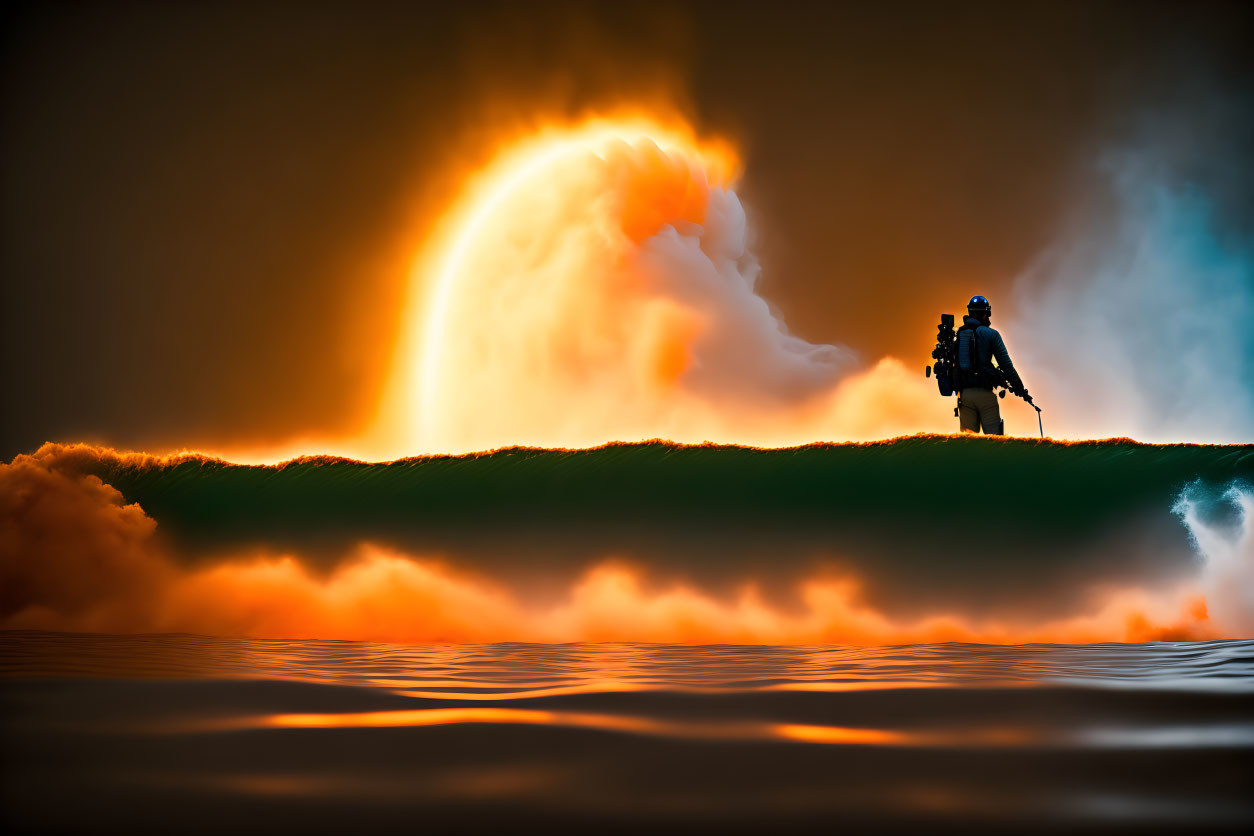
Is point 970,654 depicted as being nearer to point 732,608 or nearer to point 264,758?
point 732,608

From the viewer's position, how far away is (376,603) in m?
5.71

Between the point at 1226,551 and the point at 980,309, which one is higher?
the point at 980,309

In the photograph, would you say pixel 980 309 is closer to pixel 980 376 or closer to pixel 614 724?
pixel 980 376

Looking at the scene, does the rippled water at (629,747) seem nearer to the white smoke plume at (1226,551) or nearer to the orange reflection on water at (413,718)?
the orange reflection on water at (413,718)

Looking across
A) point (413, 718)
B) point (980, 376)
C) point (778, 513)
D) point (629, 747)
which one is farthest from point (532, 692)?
point (980, 376)

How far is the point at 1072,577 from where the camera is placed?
5496 mm

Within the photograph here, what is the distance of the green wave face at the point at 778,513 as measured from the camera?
18.3 feet

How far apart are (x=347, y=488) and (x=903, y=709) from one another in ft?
18.2

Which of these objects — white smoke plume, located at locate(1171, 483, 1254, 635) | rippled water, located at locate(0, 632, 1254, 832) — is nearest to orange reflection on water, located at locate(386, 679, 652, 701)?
rippled water, located at locate(0, 632, 1254, 832)

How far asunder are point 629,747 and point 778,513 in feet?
14.3

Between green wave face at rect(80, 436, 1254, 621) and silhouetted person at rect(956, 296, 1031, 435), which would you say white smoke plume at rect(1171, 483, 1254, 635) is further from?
silhouetted person at rect(956, 296, 1031, 435)

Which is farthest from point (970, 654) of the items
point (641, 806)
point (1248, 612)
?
point (641, 806)

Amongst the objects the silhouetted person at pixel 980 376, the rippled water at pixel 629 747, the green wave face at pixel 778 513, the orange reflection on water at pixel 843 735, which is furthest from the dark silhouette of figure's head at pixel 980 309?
the orange reflection on water at pixel 843 735

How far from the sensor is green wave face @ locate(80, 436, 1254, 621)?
557 centimetres
